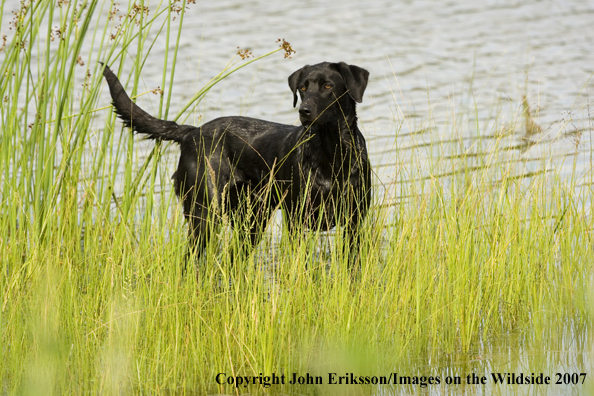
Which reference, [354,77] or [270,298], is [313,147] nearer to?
[354,77]

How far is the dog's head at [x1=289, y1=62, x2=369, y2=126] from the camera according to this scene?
15.5 feet

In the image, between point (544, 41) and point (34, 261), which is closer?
point (34, 261)

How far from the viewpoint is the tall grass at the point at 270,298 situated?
9.54 ft

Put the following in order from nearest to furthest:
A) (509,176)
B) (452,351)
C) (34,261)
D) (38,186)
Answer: (452,351), (34,261), (38,186), (509,176)

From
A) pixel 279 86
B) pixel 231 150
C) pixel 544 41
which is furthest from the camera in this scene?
pixel 544 41

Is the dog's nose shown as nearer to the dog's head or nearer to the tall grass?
the dog's head

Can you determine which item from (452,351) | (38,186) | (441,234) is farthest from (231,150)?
(452,351)

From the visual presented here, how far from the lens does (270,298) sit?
10.9ft

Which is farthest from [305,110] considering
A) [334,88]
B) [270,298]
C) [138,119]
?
[270,298]

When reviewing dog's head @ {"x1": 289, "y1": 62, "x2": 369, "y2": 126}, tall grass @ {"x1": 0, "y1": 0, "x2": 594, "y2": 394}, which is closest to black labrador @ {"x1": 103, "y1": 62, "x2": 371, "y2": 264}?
dog's head @ {"x1": 289, "y1": 62, "x2": 369, "y2": 126}

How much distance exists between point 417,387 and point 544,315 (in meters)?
0.81

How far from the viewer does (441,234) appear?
362 cm

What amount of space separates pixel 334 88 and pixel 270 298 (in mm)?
1919

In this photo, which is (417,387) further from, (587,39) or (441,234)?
(587,39)
